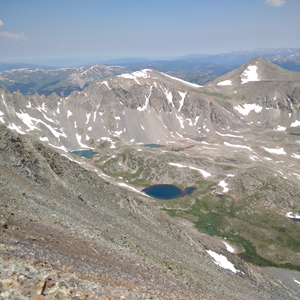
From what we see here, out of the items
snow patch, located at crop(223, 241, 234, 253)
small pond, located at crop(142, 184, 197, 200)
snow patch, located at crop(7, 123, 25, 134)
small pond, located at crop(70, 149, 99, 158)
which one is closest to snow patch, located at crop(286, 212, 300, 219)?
snow patch, located at crop(223, 241, 234, 253)

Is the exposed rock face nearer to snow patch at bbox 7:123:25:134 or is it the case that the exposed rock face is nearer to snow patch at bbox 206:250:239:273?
snow patch at bbox 206:250:239:273

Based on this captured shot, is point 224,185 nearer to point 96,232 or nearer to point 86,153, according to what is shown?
point 86,153

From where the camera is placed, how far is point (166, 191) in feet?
422

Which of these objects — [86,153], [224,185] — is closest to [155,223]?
[224,185]

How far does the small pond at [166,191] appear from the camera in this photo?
122750 mm

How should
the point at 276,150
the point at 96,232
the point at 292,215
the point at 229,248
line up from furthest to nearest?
the point at 276,150, the point at 292,215, the point at 229,248, the point at 96,232

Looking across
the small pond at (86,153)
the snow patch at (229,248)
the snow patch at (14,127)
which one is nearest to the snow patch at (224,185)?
the snow patch at (229,248)

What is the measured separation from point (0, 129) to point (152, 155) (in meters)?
119

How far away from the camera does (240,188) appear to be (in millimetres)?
125250

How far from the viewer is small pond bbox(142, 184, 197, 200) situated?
123 metres

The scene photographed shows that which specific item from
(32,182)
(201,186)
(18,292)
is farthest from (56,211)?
(201,186)

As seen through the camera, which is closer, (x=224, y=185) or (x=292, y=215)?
(x=292, y=215)

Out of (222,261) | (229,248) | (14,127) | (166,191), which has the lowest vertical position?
(229,248)

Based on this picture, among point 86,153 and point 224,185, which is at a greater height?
point 86,153
